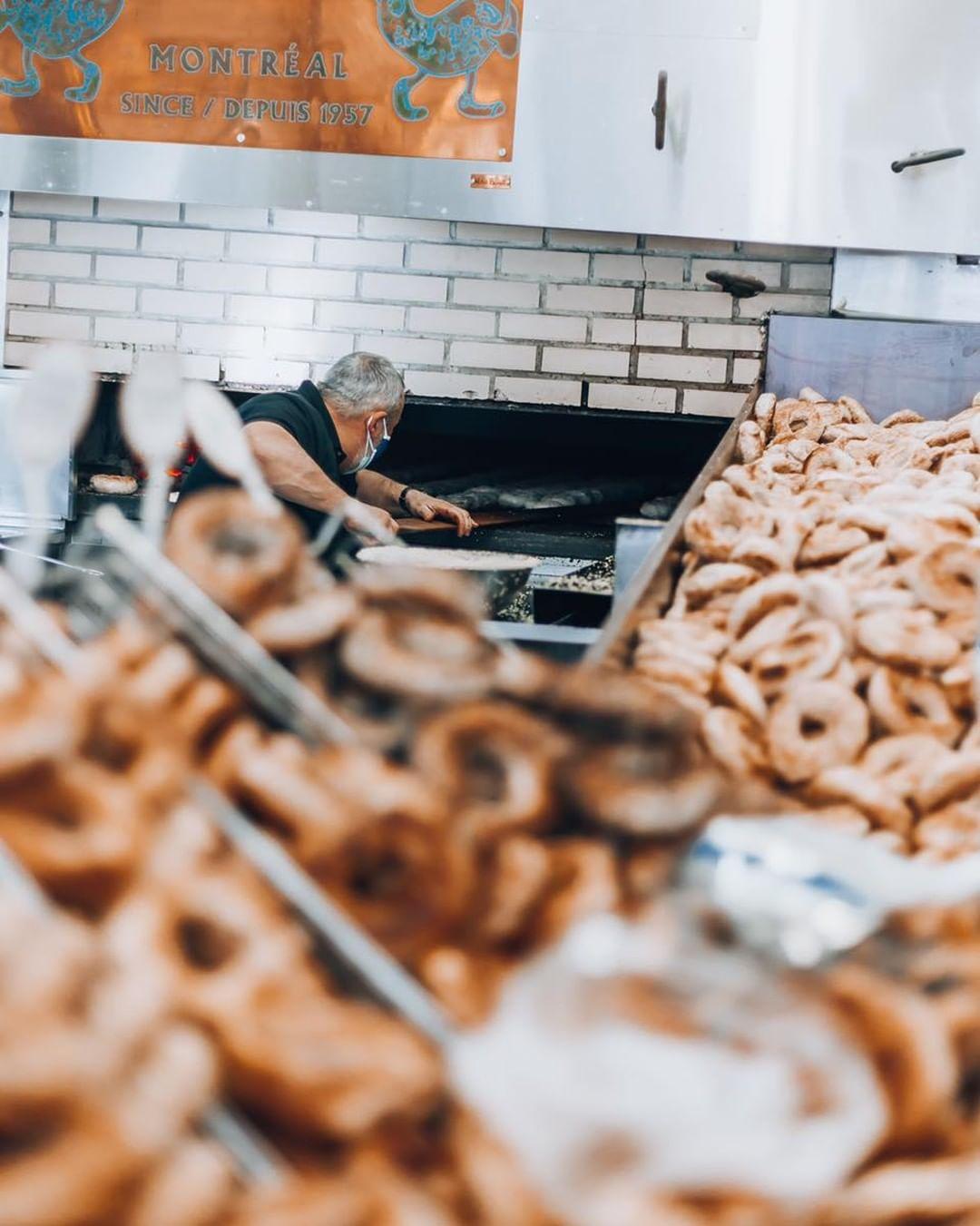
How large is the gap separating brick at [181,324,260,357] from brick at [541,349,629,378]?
3.50 feet

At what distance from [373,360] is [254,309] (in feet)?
3.38

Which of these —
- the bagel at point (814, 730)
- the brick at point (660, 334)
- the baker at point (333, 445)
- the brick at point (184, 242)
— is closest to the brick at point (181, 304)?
the brick at point (184, 242)

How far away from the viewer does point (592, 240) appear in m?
4.91

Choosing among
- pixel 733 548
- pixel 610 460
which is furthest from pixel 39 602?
pixel 610 460

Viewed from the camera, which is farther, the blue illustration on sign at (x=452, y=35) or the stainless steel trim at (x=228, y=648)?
the blue illustration on sign at (x=452, y=35)

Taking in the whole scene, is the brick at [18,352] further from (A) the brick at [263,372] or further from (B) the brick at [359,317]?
(B) the brick at [359,317]

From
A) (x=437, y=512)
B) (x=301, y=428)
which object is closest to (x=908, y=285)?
(x=437, y=512)

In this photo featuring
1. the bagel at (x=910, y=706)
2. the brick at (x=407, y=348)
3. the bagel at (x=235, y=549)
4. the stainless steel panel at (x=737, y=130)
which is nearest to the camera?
the bagel at (x=235, y=549)

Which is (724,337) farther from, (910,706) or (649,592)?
(910,706)

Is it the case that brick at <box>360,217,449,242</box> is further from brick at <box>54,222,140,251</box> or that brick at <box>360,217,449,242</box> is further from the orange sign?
brick at <box>54,222,140,251</box>

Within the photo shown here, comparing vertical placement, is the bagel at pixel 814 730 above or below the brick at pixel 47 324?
below

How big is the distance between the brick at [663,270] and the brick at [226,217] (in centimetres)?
146

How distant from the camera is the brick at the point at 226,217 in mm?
Answer: 4992

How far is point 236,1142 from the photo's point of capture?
825mm
